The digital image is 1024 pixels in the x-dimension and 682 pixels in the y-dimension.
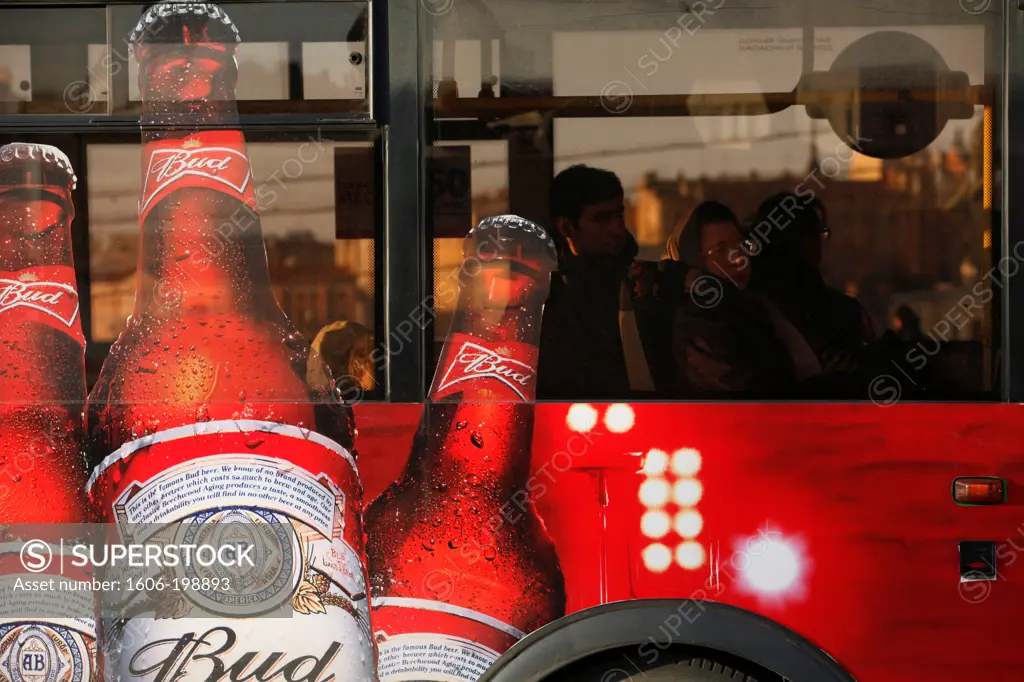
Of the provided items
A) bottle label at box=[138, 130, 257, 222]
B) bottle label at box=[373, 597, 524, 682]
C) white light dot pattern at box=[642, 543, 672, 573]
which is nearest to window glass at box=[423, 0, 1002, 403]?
white light dot pattern at box=[642, 543, 672, 573]

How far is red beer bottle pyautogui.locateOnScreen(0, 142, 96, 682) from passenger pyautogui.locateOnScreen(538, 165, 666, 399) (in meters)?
1.32

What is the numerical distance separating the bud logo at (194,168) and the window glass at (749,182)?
56 cm

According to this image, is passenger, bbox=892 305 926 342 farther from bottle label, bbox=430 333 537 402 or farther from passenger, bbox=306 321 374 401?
passenger, bbox=306 321 374 401

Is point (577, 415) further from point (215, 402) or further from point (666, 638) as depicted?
point (215, 402)

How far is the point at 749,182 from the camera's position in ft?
9.16

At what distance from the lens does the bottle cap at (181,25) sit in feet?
9.28

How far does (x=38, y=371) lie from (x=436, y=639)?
4.39ft

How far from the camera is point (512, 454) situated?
9.36ft

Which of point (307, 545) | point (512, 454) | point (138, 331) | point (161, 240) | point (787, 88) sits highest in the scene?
point (787, 88)

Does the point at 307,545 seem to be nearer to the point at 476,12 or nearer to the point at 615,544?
the point at 615,544

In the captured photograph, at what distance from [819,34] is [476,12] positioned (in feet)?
3.05

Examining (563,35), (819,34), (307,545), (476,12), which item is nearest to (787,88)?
(819,34)

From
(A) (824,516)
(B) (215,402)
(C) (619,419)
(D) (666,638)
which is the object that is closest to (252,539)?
(B) (215,402)

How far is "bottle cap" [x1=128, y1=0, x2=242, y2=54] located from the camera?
283 centimetres
